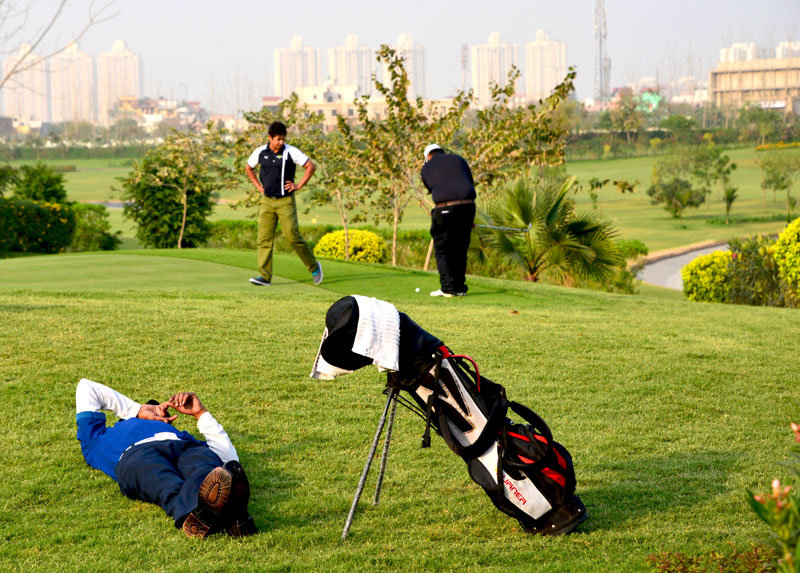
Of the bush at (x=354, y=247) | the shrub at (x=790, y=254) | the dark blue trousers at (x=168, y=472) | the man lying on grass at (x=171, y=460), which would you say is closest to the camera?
the man lying on grass at (x=171, y=460)

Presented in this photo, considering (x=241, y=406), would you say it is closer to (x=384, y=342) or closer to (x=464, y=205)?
(x=384, y=342)

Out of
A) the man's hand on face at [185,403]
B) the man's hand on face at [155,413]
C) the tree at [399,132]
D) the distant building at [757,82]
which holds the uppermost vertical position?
the distant building at [757,82]

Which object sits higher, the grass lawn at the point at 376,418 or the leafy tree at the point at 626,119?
the leafy tree at the point at 626,119

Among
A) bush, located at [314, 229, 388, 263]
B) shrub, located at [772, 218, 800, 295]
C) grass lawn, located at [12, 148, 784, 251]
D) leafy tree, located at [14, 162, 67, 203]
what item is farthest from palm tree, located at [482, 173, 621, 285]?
leafy tree, located at [14, 162, 67, 203]

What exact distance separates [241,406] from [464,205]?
4945 mm

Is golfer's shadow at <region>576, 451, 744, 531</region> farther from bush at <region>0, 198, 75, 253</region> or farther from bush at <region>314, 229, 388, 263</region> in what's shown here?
bush at <region>0, 198, 75, 253</region>

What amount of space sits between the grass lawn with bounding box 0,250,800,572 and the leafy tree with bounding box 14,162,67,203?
14247mm

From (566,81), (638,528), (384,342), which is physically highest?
(566,81)

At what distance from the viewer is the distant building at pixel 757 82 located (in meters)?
138

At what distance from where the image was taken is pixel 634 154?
9544 cm

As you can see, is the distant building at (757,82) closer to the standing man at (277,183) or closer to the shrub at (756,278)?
the shrub at (756,278)

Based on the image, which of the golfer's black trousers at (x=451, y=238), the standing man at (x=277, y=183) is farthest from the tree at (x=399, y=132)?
the standing man at (x=277, y=183)

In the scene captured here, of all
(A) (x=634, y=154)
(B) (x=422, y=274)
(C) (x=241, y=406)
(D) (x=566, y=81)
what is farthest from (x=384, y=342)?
(A) (x=634, y=154)

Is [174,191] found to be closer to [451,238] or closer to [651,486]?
[451,238]
